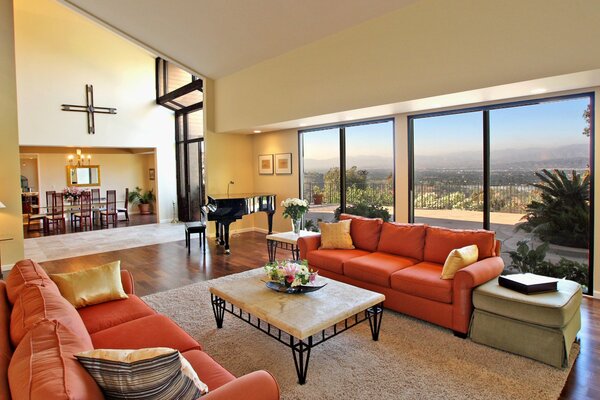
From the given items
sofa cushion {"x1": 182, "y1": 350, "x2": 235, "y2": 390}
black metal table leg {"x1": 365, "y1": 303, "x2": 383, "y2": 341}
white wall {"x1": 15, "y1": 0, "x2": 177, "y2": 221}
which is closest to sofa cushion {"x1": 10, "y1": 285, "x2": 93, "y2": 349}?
sofa cushion {"x1": 182, "y1": 350, "x2": 235, "y2": 390}

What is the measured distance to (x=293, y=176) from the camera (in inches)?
323

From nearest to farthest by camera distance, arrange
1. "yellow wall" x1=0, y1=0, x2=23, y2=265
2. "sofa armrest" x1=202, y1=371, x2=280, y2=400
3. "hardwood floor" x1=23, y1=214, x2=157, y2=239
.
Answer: "sofa armrest" x1=202, y1=371, x2=280, y2=400
"yellow wall" x1=0, y1=0, x2=23, y2=265
"hardwood floor" x1=23, y1=214, x2=157, y2=239

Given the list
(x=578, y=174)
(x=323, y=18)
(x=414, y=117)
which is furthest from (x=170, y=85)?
(x=578, y=174)

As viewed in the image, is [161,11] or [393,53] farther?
[161,11]

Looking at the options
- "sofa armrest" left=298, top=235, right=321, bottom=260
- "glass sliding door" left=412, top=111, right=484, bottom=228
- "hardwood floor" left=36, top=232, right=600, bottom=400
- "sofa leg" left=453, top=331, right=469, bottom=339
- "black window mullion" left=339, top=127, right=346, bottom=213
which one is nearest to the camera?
"hardwood floor" left=36, top=232, right=600, bottom=400

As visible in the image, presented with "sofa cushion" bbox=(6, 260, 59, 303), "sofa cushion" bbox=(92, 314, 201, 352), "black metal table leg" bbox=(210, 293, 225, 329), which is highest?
"sofa cushion" bbox=(6, 260, 59, 303)

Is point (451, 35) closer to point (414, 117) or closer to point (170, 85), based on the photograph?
point (414, 117)

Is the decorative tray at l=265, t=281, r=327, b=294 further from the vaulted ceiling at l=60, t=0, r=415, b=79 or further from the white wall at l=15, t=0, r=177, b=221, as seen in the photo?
the white wall at l=15, t=0, r=177, b=221

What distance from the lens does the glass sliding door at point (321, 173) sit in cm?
736

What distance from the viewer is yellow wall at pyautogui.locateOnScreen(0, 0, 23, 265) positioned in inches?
229

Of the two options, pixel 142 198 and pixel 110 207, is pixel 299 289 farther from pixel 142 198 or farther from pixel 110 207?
pixel 142 198

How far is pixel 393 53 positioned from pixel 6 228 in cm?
667

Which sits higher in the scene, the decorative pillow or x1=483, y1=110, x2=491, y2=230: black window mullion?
x1=483, y1=110, x2=491, y2=230: black window mullion

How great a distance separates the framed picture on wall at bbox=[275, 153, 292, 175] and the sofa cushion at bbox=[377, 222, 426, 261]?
12.9 ft
